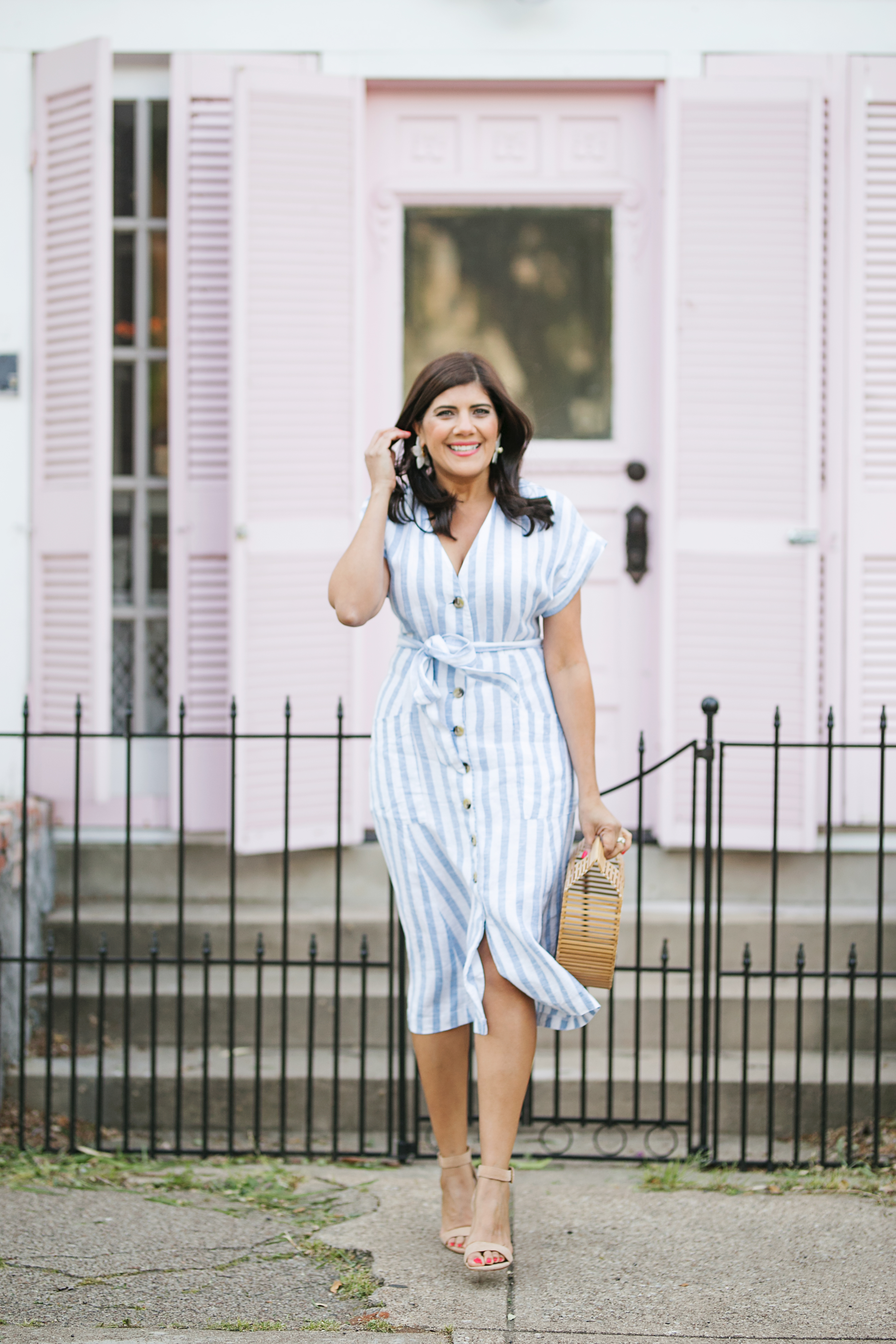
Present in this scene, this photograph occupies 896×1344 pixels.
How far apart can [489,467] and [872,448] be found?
241 cm

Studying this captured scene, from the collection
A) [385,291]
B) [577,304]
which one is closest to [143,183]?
[385,291]

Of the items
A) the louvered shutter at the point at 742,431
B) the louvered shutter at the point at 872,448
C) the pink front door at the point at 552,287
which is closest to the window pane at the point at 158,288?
the pink front door at the point at 552,287

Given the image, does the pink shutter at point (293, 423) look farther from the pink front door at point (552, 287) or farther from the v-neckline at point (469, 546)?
the v-neckline at point (469, 546)

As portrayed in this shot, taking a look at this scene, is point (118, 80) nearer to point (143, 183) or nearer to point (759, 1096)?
point (143, 183)

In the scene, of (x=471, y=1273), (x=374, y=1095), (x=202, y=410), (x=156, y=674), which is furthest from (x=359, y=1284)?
(x=202, y=410)

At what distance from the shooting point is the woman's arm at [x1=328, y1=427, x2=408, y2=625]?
265cm

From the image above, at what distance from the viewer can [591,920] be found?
2600 millimetres

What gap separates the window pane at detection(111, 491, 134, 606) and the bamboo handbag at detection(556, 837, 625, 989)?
286 cm

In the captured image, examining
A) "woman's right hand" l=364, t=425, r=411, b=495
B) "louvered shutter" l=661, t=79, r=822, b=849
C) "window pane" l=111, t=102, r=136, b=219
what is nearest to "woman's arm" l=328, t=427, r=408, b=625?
"woman's right hand" l=364, t=425, r=411, b=495

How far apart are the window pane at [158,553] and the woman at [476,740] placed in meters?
2.38

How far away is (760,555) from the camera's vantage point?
4.58 meters

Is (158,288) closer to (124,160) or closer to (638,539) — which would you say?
(124,160)

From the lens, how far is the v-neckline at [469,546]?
2701mm

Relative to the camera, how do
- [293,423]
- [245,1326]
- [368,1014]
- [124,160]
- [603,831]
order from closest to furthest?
[245,1326] < [603,831] < [368,1014] < [293,423] < [124,160]
